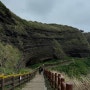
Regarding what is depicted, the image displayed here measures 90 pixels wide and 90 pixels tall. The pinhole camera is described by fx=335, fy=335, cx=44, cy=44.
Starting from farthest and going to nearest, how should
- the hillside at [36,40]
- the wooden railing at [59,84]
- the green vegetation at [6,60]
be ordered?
the hillside at [36,40], the green vegetation at [6,60], the wooden railing at [59,84]

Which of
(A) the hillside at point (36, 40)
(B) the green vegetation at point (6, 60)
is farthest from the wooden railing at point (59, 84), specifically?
(A) the hillside at point (36, 40)

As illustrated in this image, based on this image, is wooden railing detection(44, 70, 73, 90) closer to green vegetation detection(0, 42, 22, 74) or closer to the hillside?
green vegetation detection(0, 42, 22, 74)

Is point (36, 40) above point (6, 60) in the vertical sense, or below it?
above

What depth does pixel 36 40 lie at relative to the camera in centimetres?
8350

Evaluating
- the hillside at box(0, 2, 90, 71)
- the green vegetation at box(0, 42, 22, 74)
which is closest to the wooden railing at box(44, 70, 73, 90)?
the green vegetation at box(0, 42, 22, 74)

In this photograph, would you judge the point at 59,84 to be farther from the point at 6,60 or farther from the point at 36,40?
the point at 36,40

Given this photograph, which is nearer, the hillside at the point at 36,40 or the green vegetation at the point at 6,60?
the green vegetation at the point at 6,60

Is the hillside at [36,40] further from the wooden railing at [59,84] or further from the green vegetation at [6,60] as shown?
the wooden railing at [59,84]

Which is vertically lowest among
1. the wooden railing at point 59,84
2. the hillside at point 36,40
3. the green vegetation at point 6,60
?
the wooden railing at point 59,84

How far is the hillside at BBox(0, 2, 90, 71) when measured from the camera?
2361 inches

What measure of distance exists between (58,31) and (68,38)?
5266 mm

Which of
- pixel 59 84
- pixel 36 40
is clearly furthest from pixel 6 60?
pixel 36 40

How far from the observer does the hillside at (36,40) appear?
5997 cm

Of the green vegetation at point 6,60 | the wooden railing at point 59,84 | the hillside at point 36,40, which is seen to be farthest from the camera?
the hillside at point 36,40
